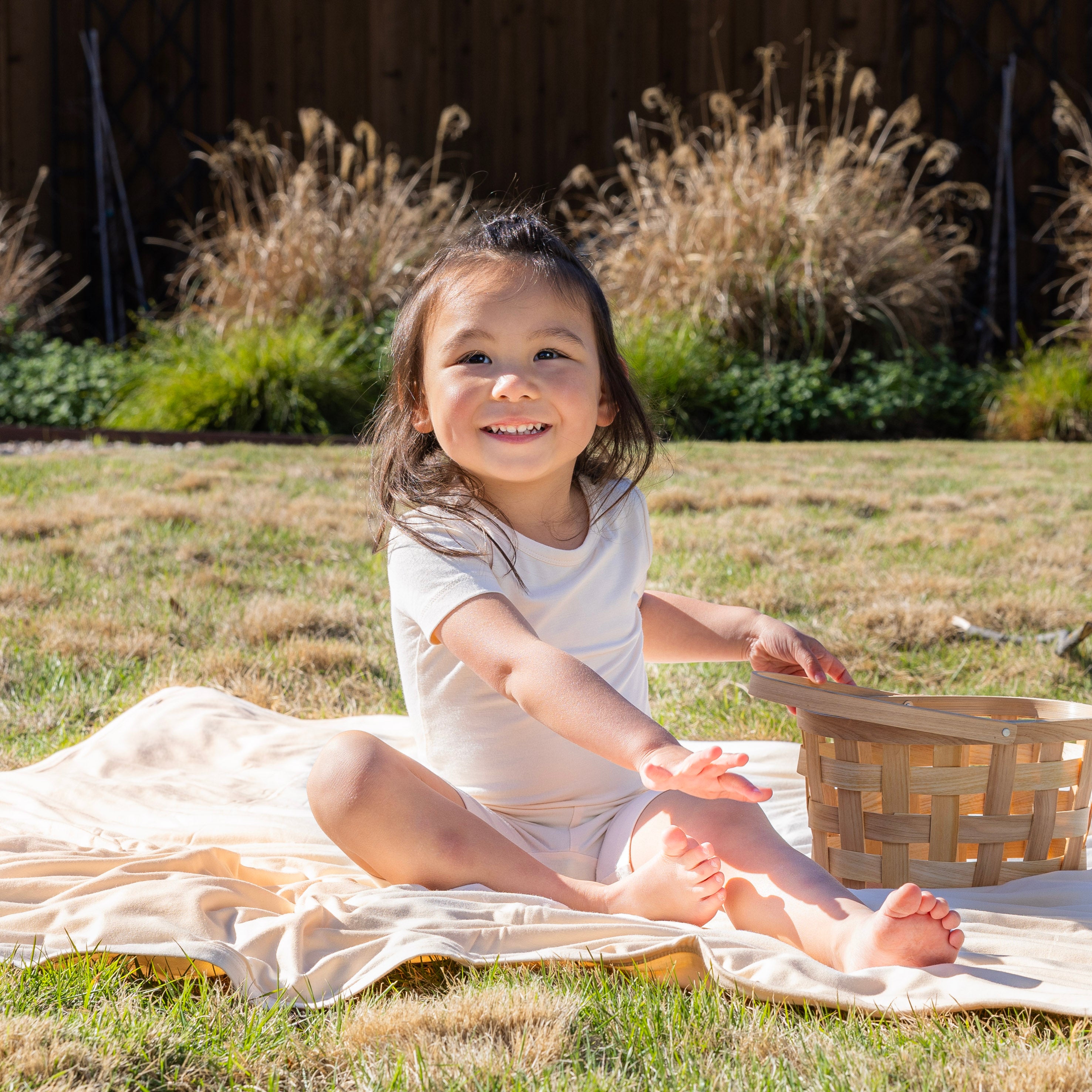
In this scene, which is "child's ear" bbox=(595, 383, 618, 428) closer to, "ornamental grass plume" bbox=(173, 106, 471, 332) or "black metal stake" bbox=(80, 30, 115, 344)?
"ornamental grass plume" bbox=(173, 106, 471, 332)

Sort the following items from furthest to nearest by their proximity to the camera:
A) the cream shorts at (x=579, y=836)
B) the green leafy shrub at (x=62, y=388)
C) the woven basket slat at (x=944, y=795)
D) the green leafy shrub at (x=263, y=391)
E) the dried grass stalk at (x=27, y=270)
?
1. the dried grass stalk at (x=27, y=270)
2. the green leafy shrub at (x=62, y=388)
3. the green leafy shrub at (x=263, y=391)
4. the cream shorts at (x=579, y=836)
5. the woven basket slat at (x=944, y=795)

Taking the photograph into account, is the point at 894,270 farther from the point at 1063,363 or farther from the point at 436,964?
the point at 436,964

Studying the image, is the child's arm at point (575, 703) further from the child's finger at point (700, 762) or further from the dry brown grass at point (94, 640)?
the dry brown grass at point (94, 640)

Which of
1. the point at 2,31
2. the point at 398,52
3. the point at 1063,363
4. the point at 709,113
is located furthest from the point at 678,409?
the point at 2,31

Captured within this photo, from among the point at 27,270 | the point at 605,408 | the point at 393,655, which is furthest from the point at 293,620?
the point at 27,270

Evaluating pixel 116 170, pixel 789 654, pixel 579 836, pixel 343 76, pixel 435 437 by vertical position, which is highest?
pixel 343 76

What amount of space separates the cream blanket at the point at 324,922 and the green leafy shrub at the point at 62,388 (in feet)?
15.6

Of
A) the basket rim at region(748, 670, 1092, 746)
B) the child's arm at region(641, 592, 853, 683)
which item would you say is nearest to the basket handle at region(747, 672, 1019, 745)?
the basket rim at region(748, 670, 1092, 746)

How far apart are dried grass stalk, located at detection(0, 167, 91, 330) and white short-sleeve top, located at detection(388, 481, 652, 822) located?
6.70 m

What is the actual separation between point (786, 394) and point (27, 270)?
5083 mm

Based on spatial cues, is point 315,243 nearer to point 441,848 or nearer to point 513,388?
point 513,388

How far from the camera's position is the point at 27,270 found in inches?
313

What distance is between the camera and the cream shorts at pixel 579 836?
64.1 inches

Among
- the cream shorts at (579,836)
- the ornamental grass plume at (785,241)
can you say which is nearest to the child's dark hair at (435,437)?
the cream shorts at (579,836)
